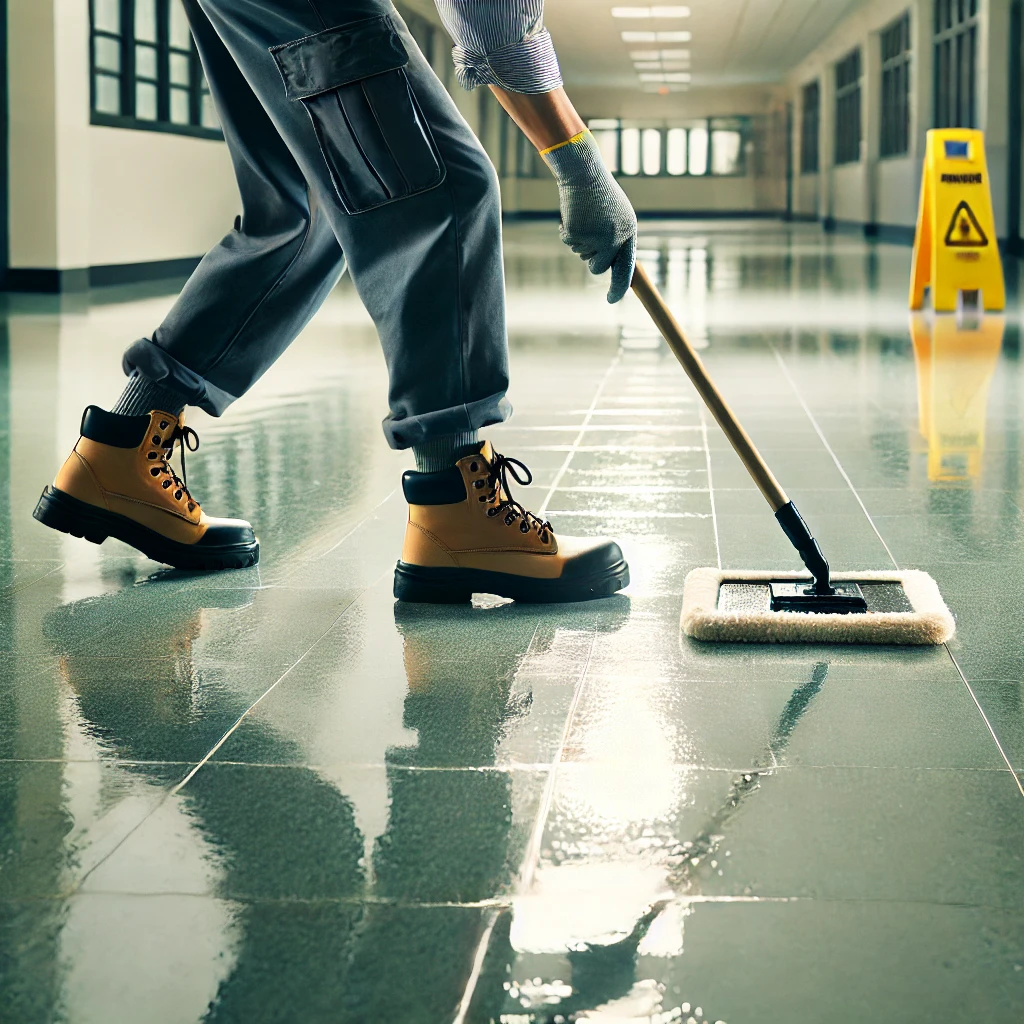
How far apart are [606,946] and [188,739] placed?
0.59 meters

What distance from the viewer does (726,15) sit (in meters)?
20.9

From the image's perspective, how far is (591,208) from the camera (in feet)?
5.93

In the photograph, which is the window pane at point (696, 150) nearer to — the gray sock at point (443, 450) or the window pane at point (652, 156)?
the window pane at point (652, 156)

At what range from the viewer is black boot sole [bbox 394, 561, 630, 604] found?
194cm

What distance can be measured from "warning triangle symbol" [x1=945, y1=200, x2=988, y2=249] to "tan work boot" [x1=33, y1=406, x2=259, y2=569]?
615 centimetres

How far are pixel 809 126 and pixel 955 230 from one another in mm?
25210

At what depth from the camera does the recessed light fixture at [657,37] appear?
76.6 feet

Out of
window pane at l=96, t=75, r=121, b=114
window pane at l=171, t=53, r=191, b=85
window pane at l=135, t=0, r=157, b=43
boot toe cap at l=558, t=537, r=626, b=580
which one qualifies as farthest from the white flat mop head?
window pane at l=171, t=53, r=191, b=85

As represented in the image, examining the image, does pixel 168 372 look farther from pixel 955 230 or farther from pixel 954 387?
pixel 955 230

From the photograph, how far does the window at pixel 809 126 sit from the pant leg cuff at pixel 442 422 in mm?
29002

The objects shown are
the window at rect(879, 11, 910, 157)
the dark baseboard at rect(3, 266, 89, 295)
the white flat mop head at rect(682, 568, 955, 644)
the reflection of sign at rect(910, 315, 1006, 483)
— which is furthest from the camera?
the window at rect(879, 11, 910, 157)

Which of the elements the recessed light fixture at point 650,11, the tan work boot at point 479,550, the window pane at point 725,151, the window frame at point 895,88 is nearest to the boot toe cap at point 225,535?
the tan work boot at point 479,550

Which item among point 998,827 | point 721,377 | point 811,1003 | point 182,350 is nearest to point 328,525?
point 182,350

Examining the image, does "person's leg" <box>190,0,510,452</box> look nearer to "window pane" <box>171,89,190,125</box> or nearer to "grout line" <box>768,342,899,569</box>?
"grout line" <box>768,342,899,569</box>
